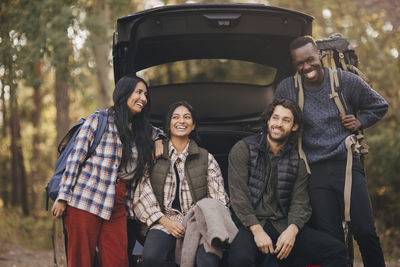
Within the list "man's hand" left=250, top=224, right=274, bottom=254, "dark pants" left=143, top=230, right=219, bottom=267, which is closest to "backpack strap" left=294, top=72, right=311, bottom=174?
"man's hand" left=250, top=224, right=274, bottom=254

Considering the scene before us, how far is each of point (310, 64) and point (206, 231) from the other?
153cm

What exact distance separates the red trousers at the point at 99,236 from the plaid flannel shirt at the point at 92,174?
0.08 metres

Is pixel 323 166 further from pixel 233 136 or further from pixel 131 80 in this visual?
pixel 131 80

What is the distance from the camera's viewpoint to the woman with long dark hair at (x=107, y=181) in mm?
3584

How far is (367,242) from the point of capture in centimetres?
355

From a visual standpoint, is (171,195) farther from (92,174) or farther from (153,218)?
(92,174)

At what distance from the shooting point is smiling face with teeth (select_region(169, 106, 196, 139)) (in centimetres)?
396

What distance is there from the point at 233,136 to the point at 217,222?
1.41 metres

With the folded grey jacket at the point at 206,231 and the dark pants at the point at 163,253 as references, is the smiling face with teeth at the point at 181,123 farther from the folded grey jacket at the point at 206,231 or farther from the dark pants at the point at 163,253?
the dark pants at the point at 163,253

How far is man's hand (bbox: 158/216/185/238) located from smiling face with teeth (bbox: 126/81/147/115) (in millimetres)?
Result: 900

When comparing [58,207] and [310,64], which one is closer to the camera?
[58,207]

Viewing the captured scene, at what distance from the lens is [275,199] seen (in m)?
3.69

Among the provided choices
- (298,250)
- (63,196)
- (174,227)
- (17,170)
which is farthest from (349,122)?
(17,170)

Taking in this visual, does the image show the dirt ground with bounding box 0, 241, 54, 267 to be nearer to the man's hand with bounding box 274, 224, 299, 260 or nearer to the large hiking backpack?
the man's hand with bounding box 274, 224, 299, 260
